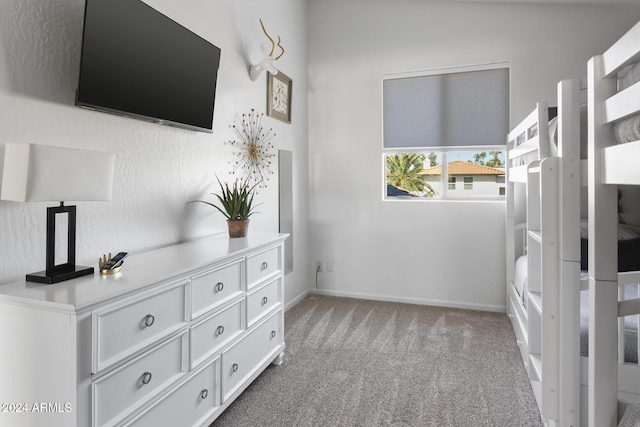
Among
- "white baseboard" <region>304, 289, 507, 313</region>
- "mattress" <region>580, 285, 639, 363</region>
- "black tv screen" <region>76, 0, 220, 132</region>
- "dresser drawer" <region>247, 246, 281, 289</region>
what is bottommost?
"white baseboard" <region>304, 289, 507, 313</region>

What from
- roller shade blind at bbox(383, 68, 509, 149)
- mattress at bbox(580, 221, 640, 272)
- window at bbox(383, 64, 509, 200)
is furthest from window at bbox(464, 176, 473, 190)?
mattress at bbox(580, 221, 640, 272)

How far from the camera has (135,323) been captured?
1.40 meters

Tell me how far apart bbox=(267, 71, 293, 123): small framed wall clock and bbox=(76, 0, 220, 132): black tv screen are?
38.4 inches

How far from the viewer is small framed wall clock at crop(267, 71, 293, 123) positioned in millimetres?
3363

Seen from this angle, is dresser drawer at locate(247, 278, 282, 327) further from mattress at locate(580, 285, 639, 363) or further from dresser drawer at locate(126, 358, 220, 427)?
mattress at locate(580, 285, 639, 363)

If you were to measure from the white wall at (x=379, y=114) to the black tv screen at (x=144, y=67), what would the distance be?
6.34ft

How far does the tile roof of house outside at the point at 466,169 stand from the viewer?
374 centimetres

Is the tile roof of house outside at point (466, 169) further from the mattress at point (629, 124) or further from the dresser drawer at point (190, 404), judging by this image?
the dresser drawer at point (190, 404)

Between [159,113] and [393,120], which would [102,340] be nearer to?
[159,113]

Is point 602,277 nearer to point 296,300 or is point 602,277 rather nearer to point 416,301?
point 416,301

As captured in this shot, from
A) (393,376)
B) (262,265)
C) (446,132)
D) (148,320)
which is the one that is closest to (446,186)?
(446,132)

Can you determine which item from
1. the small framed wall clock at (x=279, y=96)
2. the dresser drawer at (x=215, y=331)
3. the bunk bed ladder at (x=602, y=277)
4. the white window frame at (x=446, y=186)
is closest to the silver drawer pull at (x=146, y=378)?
the dresser drawer at (x=215, y=331)

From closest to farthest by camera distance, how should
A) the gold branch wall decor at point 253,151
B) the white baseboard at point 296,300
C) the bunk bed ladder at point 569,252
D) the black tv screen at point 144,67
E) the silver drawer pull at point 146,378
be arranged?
the silver drawer pull at point 146,378, the black tv screen at point 144,67, the bunk bed ladder at point 569,252, the gold branch wall decor at point 253,151, the white baseboard at point 296,300

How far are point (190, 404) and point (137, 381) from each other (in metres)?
0.38
